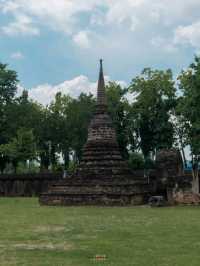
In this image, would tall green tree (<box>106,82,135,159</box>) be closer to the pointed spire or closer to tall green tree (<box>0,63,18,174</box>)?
tall green tree (<box>0,63,18,174</box>)

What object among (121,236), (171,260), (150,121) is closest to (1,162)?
(150,121)

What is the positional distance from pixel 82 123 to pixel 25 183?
1150 centimetres

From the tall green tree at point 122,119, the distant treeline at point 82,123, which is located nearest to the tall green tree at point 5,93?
the distant treeline at point 82,123

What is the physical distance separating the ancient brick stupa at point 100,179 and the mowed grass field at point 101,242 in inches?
365

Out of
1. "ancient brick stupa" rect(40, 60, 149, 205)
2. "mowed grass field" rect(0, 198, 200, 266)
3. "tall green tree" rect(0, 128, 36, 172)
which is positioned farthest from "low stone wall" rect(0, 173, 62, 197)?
"mowed grass field" rect(0, 198, 200, 266)

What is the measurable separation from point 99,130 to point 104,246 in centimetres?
1880

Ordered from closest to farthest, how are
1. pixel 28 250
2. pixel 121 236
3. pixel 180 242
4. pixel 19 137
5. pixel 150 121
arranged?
pixel 28 250 < pixel 180 242 < pixel 121 236 < pixel 19 137 < pixel 150 121

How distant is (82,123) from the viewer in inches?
1877

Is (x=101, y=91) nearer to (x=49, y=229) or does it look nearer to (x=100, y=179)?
(x=100, y=179)

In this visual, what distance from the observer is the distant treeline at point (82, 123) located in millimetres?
42781

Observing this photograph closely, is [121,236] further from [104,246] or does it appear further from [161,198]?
[161,198]

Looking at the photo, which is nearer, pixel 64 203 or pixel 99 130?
pixel 64 203

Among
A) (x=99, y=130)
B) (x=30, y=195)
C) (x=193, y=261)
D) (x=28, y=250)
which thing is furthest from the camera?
(x=30, y=195)

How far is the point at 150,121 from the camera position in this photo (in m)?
44.6
